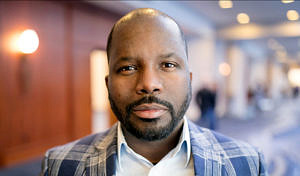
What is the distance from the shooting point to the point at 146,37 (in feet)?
2.95

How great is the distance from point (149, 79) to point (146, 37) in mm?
162

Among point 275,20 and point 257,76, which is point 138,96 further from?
point 257,76

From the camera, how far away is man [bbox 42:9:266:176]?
859 mm

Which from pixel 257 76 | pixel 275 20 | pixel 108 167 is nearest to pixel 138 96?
pixel 108 167

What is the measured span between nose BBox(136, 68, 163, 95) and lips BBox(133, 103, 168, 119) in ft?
0.14

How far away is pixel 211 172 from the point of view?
909 millimetres

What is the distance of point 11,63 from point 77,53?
48.1 inches

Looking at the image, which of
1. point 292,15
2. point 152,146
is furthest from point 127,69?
point 292,15

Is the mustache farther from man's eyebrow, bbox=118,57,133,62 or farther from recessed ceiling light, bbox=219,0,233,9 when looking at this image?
recessed ceiling light, bbox=219,0,233,9

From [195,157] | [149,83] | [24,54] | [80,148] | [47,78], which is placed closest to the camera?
[149,83]

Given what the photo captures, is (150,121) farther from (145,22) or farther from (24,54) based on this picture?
(24,54)

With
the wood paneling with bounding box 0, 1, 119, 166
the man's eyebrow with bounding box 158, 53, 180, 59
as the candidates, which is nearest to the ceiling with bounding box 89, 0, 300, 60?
the man's eyebrow with bounding box 158, 53, 180, 59

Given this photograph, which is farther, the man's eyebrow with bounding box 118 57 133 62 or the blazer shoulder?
the blazer shoulder

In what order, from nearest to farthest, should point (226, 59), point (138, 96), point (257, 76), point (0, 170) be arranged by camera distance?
1. point (138, 96)
2. point (0, 170)
3. point (226, 59)
4. point (257, 76)
